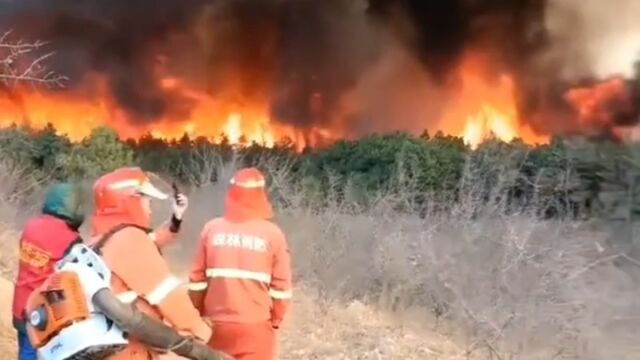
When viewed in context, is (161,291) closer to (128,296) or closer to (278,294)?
(128,296)

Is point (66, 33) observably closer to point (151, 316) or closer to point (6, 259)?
point (6, 259)

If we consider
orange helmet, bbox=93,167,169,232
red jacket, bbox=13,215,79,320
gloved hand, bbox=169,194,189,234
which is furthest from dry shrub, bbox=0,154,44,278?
orange helmet, bbox=93,167,169,232

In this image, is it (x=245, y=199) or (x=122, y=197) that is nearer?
(x=122, y=197)

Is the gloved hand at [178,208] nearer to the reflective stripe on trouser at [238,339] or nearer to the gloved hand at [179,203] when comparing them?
the gloved hand at [179,203]

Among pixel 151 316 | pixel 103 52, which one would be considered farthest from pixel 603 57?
pixel 151 316

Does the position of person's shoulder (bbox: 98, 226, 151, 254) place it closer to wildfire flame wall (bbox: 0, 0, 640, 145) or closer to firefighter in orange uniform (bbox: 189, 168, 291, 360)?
firefighter in orange uniform (bbox: 189, 168, 291, 360)

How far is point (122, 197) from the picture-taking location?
492cm

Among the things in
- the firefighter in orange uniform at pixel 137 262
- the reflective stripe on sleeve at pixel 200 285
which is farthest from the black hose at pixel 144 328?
the reflective stripe on sleeve at pixel 200 285

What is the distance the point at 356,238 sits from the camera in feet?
55.3

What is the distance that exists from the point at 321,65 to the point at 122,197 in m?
29.2

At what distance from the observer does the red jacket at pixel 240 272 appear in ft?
20.7

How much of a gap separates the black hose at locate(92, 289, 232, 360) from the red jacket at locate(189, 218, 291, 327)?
151cm

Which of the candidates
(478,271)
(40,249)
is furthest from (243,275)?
(478,271)

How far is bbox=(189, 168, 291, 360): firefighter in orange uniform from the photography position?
6.33 m
